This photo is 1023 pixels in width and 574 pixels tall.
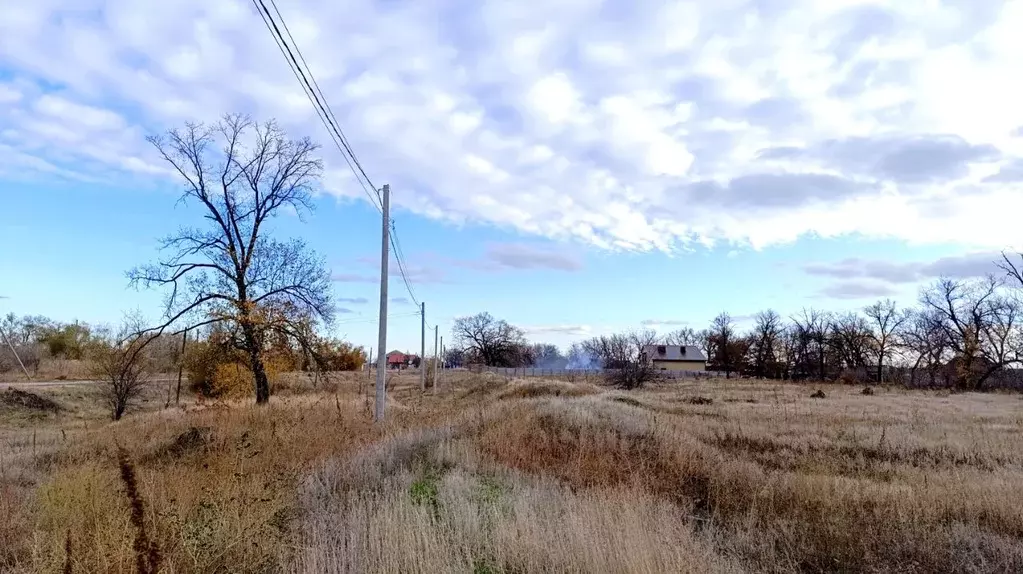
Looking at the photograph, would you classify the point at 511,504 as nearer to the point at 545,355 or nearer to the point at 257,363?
the point at 257,363

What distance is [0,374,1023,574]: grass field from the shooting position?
4391mm

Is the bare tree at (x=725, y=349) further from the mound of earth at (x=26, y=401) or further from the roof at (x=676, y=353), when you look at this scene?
the mound of earth at (x=26, y=401)

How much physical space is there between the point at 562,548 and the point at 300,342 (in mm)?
20956

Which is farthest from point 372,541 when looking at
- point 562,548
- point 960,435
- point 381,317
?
point 960,435

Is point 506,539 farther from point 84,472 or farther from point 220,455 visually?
point 220,455

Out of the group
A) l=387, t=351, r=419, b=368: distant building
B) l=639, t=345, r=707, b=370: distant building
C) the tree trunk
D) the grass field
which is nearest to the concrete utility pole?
the grass field

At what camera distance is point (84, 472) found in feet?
20.7

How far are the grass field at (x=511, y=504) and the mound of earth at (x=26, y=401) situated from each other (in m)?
17.7

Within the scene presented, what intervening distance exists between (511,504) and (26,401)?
2998 centimetres

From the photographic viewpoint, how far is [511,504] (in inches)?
228

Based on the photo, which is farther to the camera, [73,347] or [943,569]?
[73,347]

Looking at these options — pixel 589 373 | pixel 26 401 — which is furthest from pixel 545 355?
pixel 26 401

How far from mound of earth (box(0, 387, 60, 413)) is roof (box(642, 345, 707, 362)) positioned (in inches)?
3090

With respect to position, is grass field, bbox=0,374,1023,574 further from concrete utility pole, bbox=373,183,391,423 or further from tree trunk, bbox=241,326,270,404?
tree trunk, bbox=241,326,270,404
